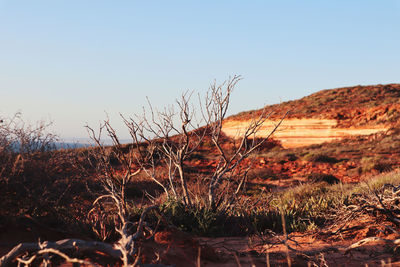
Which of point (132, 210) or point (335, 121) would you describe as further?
point (335, 121)

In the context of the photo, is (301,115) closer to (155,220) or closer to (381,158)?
(381,158)

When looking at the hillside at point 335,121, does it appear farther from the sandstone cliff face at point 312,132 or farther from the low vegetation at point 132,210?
the low vegetation at point 132,210

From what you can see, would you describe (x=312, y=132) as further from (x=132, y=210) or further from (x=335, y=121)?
(x=132, y=210)

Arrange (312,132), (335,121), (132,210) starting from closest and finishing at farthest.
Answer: (132,210), (335,121), (312,132)

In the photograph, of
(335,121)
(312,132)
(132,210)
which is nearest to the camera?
(132,210)

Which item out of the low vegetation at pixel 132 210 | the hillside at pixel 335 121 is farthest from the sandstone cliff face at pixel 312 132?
the low vegetation at pixel 132 210

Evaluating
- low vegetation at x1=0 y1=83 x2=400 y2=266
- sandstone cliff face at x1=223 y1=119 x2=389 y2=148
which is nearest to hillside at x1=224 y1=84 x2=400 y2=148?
sandstone cliff face at x1=223 y1=119 x2=389 y2=148

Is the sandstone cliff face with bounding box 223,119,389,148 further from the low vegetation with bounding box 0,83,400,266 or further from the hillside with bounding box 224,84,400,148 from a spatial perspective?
the low vegetation with bounding box 0,83,400,266

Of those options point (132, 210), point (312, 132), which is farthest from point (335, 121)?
point (132, 210)

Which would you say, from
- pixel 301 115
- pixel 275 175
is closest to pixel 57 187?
pixel 275 175

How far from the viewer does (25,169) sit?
4.00 metres

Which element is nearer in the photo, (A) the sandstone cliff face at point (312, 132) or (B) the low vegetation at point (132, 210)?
(B) the low vegetation at point (132, 210)

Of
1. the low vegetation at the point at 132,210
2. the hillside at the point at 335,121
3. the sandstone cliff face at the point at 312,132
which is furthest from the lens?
the sandstone cliff face at the point at 312,132

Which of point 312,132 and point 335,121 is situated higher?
point 335,121
